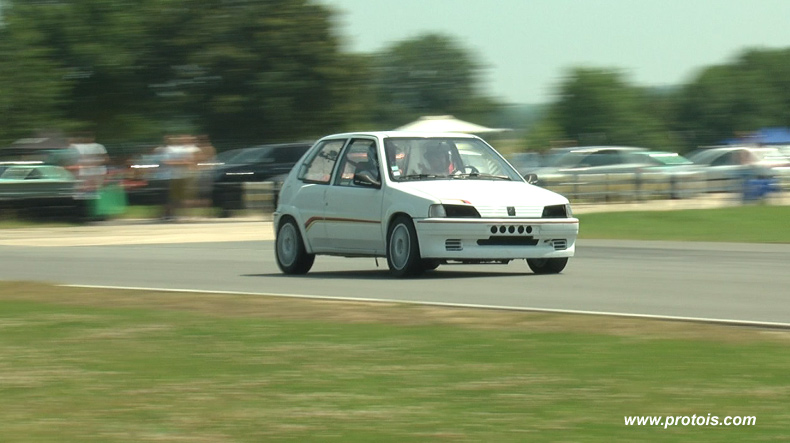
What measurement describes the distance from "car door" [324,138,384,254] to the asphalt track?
38 cm

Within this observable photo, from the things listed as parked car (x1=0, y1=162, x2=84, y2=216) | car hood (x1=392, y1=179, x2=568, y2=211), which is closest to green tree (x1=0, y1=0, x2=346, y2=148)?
parked car (x1=0, y1=162, x2=84, y2=216)

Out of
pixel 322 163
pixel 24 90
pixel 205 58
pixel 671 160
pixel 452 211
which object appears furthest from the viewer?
pixel 205 58

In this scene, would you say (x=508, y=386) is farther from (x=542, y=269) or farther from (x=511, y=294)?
(x=542, y=269)

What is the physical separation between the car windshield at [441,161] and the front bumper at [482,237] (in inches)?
39.3

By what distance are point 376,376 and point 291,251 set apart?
8.32 m

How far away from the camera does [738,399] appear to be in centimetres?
663

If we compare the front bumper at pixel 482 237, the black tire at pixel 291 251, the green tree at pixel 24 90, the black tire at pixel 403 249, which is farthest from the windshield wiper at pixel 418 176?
the green tree at pixel 24 90

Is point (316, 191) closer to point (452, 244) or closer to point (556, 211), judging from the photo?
point (452, 244)

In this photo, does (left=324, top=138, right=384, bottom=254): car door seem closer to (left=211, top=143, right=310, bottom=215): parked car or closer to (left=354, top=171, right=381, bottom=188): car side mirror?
(left=354, top=171, right=381, bottom=188): car side mirror

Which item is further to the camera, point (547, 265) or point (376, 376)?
point (547, 265)

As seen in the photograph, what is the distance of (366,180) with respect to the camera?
14570 millimetres

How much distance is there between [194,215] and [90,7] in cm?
3571

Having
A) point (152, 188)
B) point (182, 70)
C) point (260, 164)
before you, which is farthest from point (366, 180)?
point (182, 70)

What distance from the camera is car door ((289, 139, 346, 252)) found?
15250 mm
